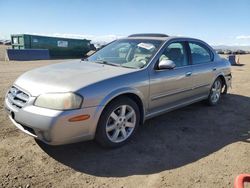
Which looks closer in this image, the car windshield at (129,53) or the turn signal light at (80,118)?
the turn signal light at (80,118)

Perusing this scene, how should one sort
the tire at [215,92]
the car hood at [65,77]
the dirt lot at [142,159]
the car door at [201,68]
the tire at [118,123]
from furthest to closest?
1. the tire at [215,92]
2. the car door at [201,68]
3. the tire at [118,123]
4. the car hood at [65,77]
5. the dirt lot at [142,159]

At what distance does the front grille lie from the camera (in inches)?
142

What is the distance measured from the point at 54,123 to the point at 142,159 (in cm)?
130

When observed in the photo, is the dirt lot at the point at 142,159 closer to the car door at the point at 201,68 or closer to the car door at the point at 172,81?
the car door at the point at 172,81

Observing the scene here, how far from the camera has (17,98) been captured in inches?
148

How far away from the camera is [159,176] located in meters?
3.38

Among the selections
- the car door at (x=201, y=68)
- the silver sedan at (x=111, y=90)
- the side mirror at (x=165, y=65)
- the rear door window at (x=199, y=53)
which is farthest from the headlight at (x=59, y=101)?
the rear door window at (x=199, y=53)

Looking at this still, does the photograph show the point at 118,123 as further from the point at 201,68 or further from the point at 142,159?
the point at 201,68

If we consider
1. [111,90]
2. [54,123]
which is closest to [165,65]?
[111,90]

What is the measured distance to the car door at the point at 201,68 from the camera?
5.64 meters

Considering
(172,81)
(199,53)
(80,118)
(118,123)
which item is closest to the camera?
(80,118)

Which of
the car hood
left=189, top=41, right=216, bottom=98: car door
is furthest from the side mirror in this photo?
left=189, top=41, right=216, bottom=98: car door

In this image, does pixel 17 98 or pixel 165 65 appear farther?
pixel 165 65

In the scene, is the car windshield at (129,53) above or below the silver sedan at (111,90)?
above
